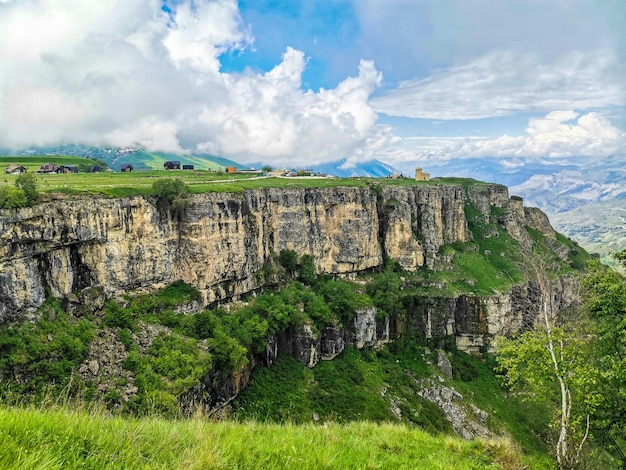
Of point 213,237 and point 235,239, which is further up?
point 213,237

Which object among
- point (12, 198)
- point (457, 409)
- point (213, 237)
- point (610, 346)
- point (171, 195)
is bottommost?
point (457, 409)

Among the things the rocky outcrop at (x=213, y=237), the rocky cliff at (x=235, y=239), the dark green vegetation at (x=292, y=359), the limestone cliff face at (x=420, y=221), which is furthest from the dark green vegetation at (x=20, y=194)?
the limestone cliff face at (x=420, y=221)

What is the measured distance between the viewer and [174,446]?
6902mm

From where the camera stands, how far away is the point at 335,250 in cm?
5994

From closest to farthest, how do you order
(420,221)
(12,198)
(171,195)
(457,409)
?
(12,198) < (171,195) < (457,409) < (420,221)

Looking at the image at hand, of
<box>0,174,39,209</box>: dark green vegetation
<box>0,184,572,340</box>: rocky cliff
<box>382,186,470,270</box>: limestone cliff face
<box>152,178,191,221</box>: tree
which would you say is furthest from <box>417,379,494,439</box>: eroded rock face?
<box>0,174,39,209</box>: dark green vegetation

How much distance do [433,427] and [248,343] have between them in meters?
20.6

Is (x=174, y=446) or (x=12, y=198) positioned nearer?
(x=174, y=446)

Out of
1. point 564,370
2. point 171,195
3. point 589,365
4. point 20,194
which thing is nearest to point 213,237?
point 171,195

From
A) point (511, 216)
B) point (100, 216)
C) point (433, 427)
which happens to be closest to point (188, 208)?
point (100, 216)

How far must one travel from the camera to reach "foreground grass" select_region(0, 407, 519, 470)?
5766mm

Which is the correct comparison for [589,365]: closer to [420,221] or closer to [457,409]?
[457,409]

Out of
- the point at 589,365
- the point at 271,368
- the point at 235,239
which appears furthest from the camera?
the point at 235,239

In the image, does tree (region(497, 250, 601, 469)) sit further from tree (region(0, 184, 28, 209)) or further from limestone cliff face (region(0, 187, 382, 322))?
tree (region(0, 184, 28, 209))
